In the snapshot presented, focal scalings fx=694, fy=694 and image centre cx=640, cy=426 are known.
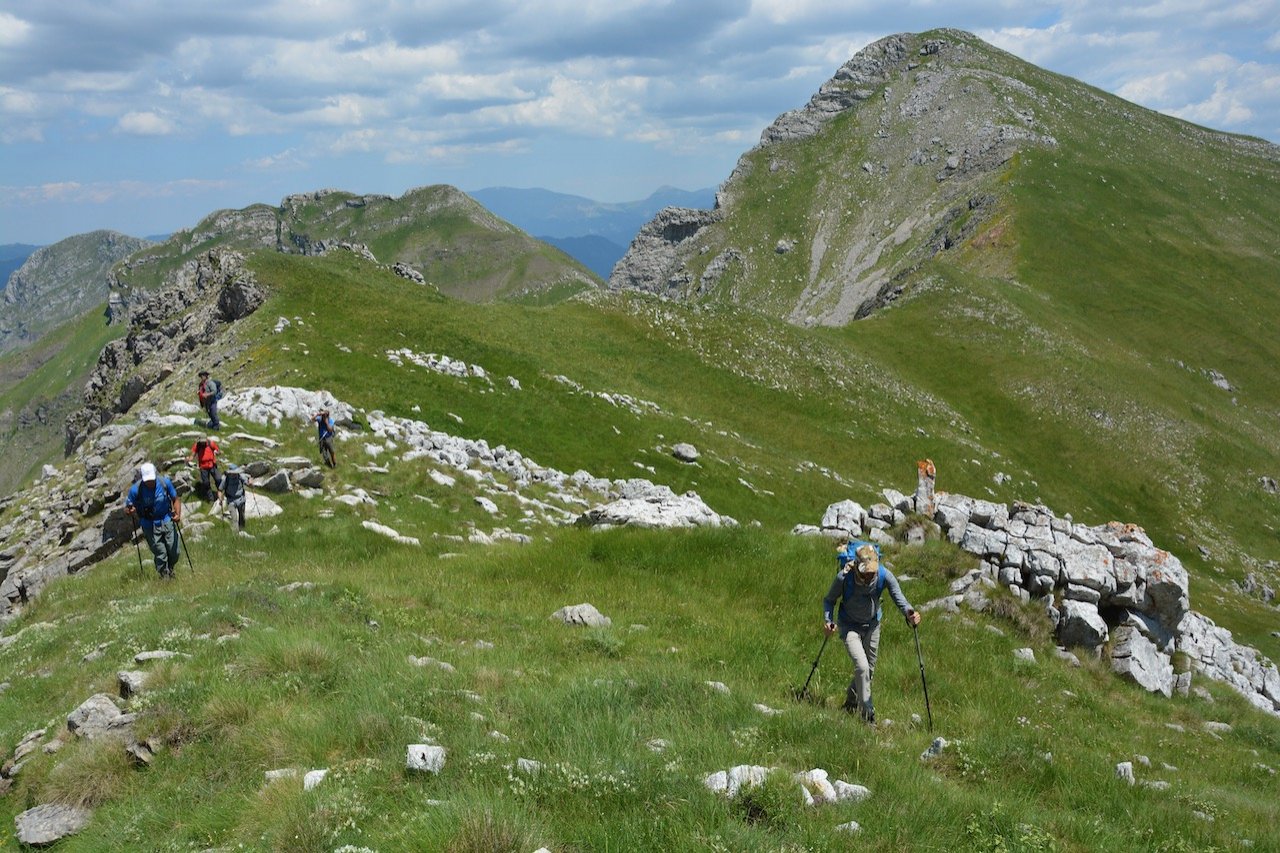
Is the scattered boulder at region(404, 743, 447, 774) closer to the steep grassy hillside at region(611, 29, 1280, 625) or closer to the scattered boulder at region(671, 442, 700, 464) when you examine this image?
the scattered boulder at region(671, 442, 700, 464)

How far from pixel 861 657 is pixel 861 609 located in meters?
0.71

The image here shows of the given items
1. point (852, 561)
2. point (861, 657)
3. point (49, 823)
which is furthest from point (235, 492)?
point (861, 657)

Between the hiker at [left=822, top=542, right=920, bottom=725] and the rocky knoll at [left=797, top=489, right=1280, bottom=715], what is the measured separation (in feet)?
18.8

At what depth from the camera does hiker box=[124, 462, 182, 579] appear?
16.2m

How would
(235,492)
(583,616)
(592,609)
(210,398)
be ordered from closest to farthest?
(583,616) → (592,609) → (235,492) → (210,398)

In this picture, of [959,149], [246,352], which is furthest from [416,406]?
[959,149]

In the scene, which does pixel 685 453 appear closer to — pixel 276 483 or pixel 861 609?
pixel 276 483

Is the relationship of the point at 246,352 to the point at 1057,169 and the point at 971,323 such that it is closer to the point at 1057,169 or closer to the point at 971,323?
the point at 971,323

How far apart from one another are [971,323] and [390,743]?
275ft

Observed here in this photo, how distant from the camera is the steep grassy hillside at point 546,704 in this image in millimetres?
6207

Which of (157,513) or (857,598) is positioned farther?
(157,513)

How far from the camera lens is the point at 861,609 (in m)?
10.7

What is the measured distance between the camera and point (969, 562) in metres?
17.2

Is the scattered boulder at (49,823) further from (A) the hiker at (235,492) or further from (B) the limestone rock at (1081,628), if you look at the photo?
(B) the limestone rock at (1081,628)
